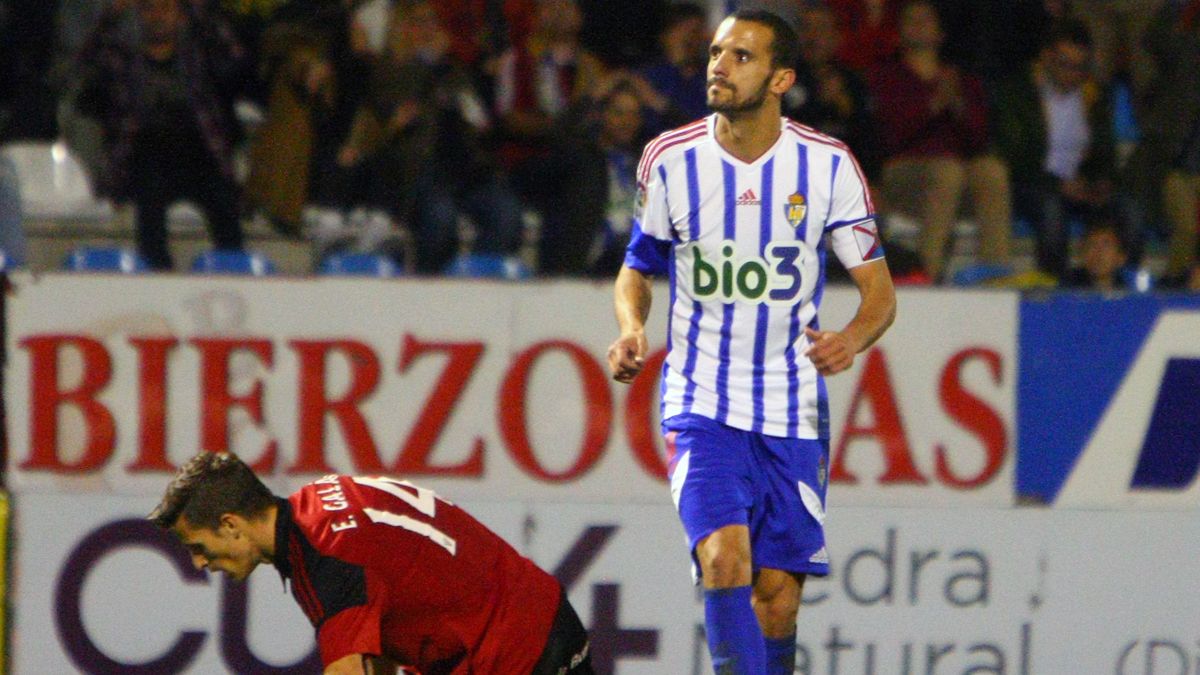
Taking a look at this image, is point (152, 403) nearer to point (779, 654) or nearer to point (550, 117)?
point (779, 654)

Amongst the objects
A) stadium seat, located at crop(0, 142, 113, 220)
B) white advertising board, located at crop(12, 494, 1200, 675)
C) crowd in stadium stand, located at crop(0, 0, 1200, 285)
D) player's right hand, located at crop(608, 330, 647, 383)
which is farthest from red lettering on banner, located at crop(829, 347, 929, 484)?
stadium seat, located at crop(0, 142, 113, 220)

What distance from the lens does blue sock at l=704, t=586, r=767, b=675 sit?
452 centimetres

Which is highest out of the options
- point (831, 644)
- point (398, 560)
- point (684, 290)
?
point (684, 290)

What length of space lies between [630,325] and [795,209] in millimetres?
488

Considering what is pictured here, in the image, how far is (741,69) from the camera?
4539mm

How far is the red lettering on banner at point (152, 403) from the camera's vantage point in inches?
261

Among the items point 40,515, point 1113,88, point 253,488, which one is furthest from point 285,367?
point 1113,88

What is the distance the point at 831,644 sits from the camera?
6453 millimetres

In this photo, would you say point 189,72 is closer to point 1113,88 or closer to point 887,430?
point 887,430

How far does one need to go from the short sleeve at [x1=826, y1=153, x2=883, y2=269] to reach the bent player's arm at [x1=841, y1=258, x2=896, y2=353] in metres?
0.02

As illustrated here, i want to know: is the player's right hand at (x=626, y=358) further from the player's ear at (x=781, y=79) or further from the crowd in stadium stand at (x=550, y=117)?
the crowd in stadium stand at (x=550, y=117)

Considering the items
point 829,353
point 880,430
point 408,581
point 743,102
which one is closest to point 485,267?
point 880,430

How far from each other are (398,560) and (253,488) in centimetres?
34

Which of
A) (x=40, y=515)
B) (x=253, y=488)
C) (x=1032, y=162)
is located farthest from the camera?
(x=1032, y=162)
